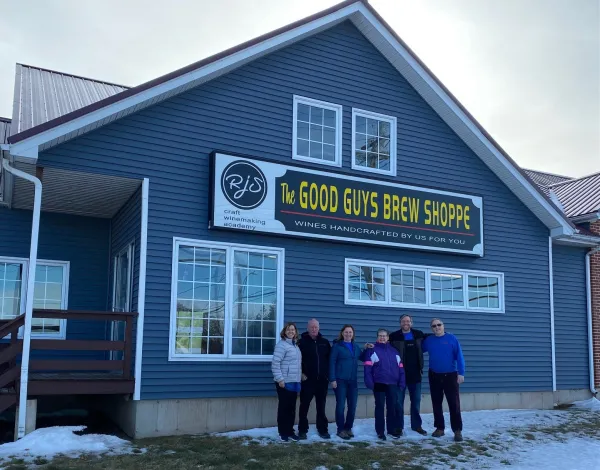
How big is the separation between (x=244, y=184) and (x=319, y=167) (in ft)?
5.52

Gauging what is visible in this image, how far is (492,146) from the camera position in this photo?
46.6 ft

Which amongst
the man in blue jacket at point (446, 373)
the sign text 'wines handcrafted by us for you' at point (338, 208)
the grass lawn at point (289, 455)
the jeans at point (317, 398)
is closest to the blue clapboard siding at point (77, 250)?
the sign text 'wines handcrafted by us for you' at point (338, 208)

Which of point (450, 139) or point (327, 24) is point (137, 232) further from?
point (450, 139)

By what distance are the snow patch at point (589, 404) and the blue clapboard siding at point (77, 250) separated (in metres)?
10.5

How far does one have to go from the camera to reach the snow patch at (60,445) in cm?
887

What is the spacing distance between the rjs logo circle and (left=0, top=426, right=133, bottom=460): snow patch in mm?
4166

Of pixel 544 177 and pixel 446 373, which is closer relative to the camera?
pixel 446 373

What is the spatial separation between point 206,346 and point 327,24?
6315 millimetres

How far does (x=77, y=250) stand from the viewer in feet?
43.4

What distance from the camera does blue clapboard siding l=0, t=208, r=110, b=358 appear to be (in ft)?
41.7

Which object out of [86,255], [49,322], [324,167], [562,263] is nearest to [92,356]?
[49,322]

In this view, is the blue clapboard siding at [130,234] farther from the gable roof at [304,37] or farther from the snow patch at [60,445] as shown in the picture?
the gable roof at [304,37]

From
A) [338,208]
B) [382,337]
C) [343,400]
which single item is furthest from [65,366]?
[338,208]

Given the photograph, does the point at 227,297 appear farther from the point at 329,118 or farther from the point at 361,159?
the point at 329,118
